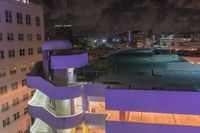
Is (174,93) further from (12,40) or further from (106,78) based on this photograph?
(12,40)

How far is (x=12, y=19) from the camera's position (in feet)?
102

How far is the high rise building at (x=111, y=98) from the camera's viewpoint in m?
16.3

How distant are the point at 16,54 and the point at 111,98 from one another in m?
18.9

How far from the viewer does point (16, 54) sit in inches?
1265

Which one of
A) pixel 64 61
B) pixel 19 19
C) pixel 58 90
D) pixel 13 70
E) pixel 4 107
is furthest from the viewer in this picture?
→ pixel 19 19

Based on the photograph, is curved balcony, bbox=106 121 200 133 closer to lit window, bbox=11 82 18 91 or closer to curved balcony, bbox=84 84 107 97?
curved balcony, bbox=84 84 107 97

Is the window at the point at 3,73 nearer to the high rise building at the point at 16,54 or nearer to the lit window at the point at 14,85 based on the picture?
the high rise building at the point at 16,54

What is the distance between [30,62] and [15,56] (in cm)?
380

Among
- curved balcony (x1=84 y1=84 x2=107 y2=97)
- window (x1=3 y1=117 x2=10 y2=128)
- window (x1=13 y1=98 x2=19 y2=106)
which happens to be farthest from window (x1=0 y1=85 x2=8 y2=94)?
curved balcony (x1=84 y1=84 x2=107 y2=97)

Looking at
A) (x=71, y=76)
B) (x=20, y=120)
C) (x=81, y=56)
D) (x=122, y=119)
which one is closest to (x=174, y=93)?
(x=122, y=119)

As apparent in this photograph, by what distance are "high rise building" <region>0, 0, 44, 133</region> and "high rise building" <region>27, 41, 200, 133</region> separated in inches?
A: 278

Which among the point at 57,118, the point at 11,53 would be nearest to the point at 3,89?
the point at 11,53

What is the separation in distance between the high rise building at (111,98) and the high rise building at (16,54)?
23.1 feet

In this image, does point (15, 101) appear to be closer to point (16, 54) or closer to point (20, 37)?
point (16, 54)
